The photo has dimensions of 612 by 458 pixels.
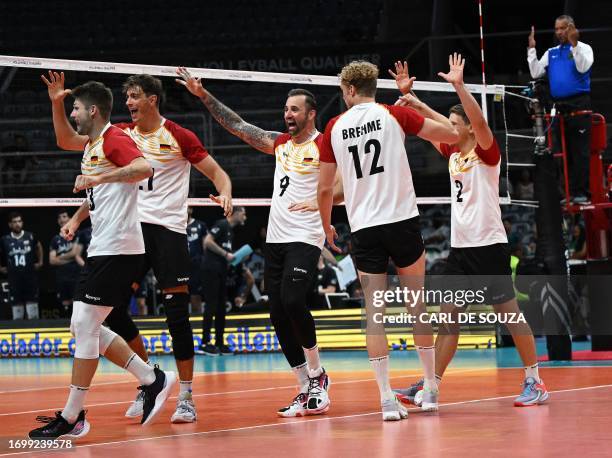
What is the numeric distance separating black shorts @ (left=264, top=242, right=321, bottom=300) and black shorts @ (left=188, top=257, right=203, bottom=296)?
7.82m

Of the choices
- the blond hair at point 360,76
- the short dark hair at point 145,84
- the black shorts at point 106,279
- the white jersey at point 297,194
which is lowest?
the black shorts at point 106,279

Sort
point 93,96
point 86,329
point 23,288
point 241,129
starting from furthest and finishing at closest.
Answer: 1. point 23,288
2. point 241,129
3. point 93,96
4. point 86,329

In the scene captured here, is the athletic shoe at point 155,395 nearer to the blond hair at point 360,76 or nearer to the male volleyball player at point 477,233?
the male volleyball player at point 477,233

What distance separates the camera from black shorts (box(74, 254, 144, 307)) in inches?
231

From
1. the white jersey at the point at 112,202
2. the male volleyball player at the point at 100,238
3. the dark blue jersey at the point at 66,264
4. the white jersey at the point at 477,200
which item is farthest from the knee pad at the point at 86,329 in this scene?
the dark blue jersey at the point at 66,264

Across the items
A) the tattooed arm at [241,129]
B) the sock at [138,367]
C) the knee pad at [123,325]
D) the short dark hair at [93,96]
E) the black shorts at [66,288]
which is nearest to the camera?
the short dark hair at [93,96]

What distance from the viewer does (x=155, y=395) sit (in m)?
6.41

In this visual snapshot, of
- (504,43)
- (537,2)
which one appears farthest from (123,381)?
(537,2)

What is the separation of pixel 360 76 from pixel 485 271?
1.66 metres

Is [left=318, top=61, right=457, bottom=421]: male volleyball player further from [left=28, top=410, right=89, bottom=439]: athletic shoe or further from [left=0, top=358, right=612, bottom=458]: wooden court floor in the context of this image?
[left=28, top=410, right=89, bottom=439]: athletic shoe

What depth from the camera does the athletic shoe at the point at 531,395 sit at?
265 inches

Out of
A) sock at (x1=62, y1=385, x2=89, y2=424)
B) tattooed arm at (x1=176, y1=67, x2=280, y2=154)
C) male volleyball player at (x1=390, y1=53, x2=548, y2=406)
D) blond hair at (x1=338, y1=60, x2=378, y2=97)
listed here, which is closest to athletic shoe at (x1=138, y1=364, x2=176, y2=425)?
sock at (x1=62, y1=385, x2=89, y2=424)

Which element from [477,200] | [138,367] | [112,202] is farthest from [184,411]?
[477,200]

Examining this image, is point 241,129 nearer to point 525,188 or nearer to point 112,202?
point 112,202
